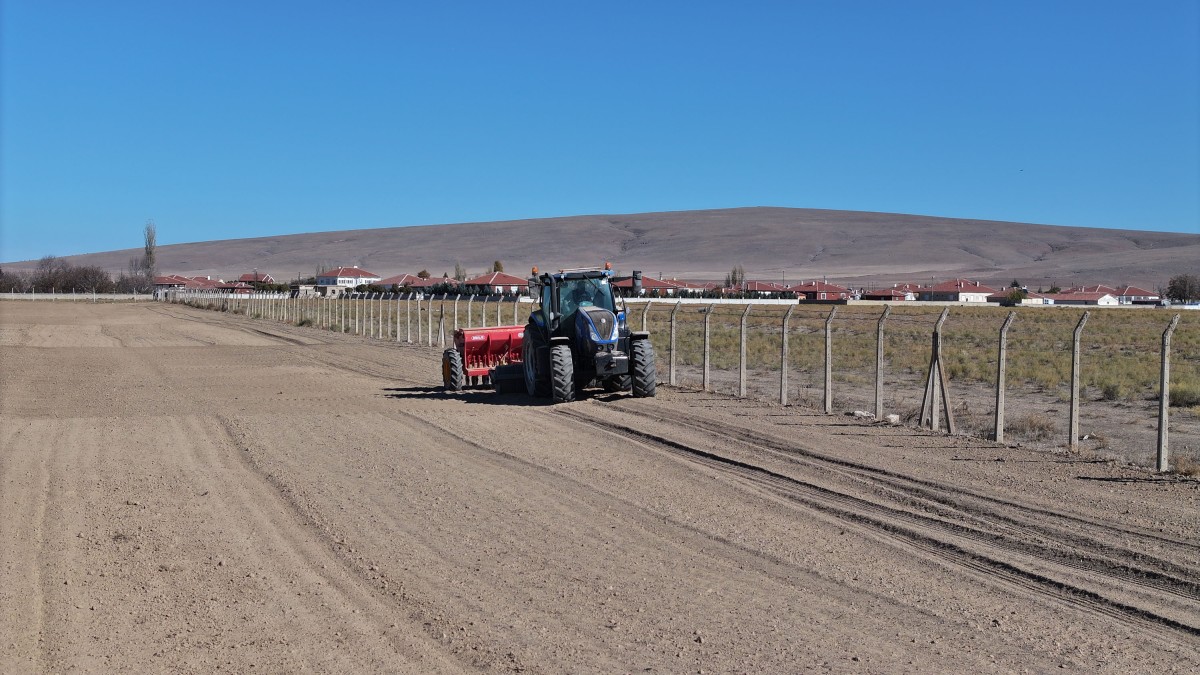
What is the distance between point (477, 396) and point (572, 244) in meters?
167

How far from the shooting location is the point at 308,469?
39.1 feet

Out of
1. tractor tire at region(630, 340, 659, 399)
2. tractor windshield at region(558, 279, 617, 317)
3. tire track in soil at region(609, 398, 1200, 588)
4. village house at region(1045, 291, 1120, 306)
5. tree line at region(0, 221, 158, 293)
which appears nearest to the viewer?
tire track in soil at region(609, 398, 1200, 588)

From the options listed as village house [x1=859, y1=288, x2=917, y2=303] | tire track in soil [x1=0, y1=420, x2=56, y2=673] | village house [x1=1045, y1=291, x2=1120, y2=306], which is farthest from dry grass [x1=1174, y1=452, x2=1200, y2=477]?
village house [x1=859, y1=288, x2=917, y2=303]

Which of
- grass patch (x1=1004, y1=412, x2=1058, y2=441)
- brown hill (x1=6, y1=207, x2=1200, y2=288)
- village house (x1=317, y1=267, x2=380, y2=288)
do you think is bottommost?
grass patch (x1=1004, y1=412, x2=1058, y2=441)

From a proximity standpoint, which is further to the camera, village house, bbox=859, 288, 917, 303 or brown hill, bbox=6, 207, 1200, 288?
brown hill, bbox=6, 207, 1200, 288

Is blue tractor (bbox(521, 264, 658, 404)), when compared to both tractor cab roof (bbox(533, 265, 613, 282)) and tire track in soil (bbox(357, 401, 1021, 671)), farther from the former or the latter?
tire track in soil (bbox(357, 401, 1021, 671))

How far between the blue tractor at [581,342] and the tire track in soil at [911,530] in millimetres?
3576

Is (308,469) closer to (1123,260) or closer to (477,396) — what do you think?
(477,396)

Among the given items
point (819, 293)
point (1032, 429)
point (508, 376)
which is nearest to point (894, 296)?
point (819, 293)

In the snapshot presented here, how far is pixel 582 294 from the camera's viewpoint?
18.9 m

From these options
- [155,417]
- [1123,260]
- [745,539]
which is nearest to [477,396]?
[155,417]

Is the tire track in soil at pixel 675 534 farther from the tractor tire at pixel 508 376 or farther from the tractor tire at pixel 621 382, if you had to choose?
the tractor tire at pixel 508 376

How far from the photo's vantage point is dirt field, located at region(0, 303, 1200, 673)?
6.32m

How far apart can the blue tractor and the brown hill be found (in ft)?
428
